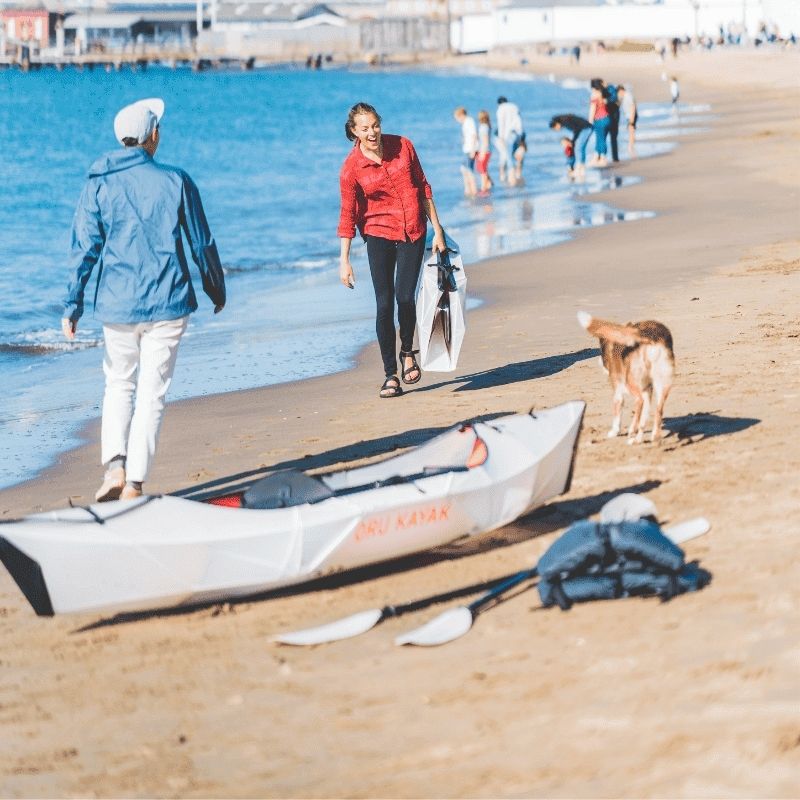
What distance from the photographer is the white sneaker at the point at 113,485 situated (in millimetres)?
6457

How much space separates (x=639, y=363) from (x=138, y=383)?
2.35 metres

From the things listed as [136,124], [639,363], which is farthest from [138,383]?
[639,363]

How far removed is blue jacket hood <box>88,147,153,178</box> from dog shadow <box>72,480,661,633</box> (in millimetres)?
2031

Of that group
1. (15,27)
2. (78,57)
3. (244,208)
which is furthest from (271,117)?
(15,27)

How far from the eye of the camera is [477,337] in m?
11.0

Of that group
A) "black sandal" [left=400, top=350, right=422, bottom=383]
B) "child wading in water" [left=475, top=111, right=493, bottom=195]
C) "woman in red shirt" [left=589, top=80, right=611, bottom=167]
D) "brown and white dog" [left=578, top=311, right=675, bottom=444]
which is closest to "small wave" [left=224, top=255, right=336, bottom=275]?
"child wading in water" [left=475, top=111, right=493, bottom=195]

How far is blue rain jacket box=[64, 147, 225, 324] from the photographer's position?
6.18 meters

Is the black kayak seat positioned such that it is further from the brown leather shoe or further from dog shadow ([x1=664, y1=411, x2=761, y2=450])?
dog shadow ([x1=664, y1=411, x2=761, y2=450])

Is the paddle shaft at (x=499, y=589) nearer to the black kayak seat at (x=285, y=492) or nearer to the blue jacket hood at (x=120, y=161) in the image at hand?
the black kayak seat at (x=285, y=492)

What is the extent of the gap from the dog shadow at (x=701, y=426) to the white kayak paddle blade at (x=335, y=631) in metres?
2.32

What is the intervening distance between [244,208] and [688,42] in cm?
10167

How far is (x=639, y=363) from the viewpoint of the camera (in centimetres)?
650

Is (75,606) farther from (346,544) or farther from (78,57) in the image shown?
(78,57)

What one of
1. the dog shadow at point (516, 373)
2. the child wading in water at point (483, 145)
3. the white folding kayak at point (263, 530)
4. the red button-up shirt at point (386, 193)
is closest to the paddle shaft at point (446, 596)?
the white folding kayak at point (263, 530)
